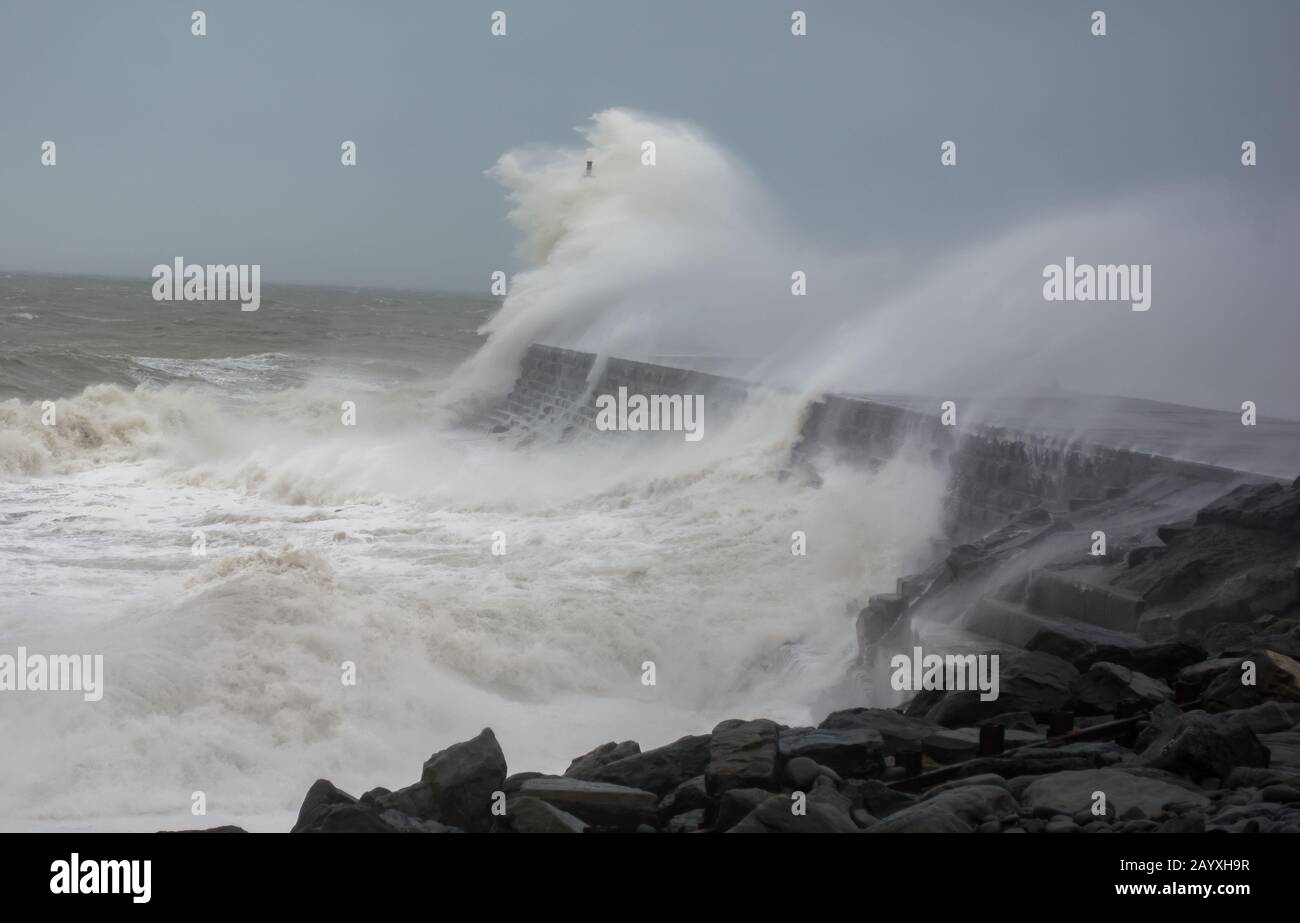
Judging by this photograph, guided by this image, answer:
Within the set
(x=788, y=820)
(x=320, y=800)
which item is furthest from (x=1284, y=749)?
(x=320, y=800)

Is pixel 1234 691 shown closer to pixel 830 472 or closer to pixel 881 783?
pixel 881 783

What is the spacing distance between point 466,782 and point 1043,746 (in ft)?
7.41

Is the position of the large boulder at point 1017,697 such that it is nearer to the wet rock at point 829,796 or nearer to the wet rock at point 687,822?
the wet rock at point 829,796

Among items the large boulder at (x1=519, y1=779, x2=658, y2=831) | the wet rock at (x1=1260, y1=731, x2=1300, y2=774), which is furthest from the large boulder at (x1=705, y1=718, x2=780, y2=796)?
the wet rock at (x1=1260, y1=731, x2=1300, y2=774)

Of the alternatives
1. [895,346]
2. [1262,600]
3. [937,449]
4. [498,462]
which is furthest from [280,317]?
[1262,600]

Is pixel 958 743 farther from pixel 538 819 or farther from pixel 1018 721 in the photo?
pixel 538 819

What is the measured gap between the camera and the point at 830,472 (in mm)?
13031

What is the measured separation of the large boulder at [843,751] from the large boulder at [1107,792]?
71cm

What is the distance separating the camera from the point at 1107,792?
165 inches

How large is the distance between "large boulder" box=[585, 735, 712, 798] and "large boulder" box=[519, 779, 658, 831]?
0.33 meters

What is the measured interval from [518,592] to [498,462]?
29.2ft

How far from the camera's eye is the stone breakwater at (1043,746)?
13.4ft

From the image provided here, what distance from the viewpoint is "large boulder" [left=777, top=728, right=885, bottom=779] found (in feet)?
15.9
